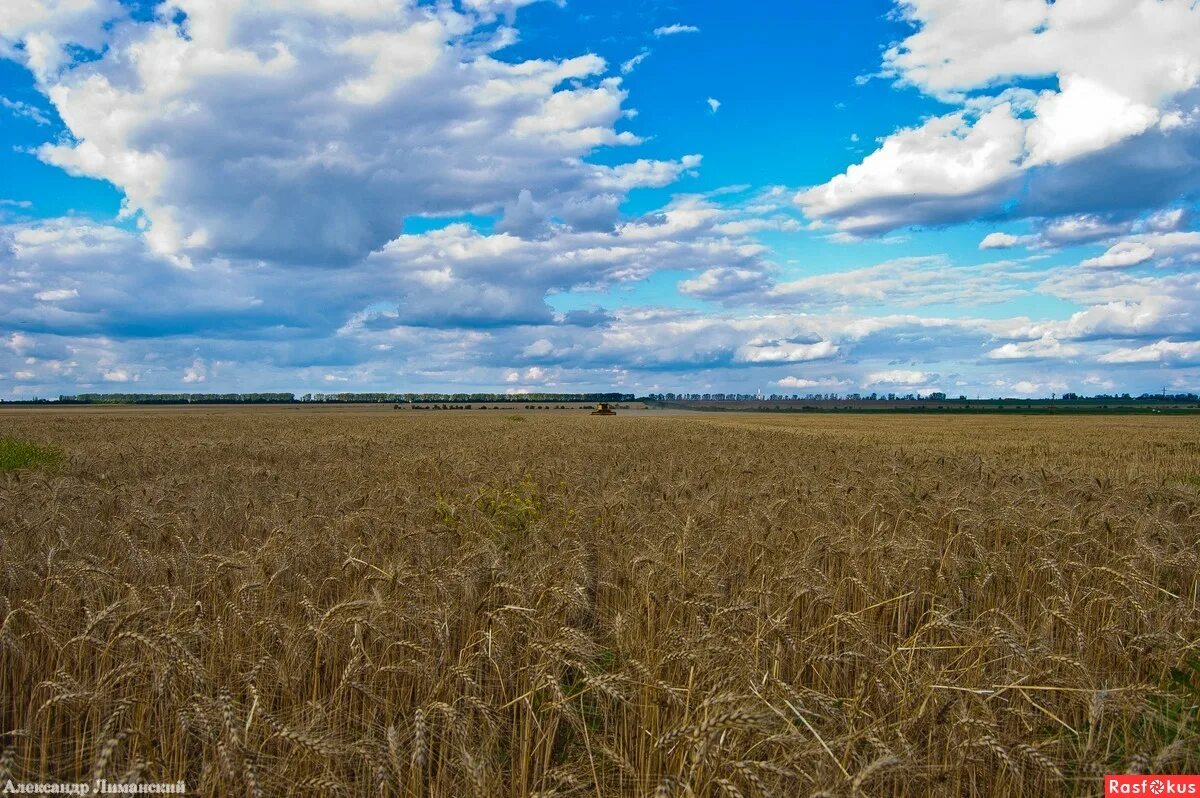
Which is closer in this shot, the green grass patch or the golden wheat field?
the golden wheat field

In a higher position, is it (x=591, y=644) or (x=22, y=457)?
(x=22, y=457)

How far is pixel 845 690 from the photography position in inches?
179

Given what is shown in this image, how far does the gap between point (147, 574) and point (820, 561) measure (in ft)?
19.6

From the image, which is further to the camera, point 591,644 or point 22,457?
point 22,457

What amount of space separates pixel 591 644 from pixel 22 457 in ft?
56.3

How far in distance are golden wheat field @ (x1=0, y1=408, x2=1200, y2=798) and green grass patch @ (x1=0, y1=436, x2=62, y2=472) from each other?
6.56 meters

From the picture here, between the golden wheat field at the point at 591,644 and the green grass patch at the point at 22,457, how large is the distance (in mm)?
6556

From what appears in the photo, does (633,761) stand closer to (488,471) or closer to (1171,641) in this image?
(1171,641)

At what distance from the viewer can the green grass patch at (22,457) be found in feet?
49.1

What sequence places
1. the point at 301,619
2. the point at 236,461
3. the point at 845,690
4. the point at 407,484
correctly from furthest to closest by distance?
the point at 236,461 → the point at 407,484 → the point at 301,619 → the point at 845,690

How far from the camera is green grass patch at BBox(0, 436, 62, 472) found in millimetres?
14951

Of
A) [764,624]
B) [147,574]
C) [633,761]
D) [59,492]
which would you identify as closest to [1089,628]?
[764,624]

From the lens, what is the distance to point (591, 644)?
3752mm

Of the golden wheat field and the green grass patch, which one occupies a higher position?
the green grass patch
